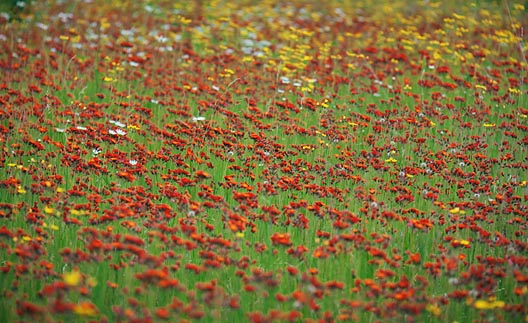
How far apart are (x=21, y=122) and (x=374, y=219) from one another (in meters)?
3.75

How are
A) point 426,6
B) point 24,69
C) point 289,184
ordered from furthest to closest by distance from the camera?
point 426,6 → point 24,69 → point 289,184

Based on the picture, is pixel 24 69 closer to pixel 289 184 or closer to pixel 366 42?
pixel 289 184

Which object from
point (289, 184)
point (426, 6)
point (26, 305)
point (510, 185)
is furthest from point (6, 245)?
point (426, 6)

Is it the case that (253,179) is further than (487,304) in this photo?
Yes

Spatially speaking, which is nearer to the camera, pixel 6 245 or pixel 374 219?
pixel 6 245

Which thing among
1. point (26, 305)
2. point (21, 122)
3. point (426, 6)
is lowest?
point (426, 6)

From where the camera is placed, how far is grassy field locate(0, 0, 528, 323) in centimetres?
438

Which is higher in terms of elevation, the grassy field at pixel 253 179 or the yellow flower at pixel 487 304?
the yellow flower at pixel 487 304

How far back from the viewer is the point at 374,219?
5.55 metres

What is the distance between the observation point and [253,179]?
6.26 meters

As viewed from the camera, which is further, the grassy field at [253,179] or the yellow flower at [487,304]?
the grassy field at [253,179]

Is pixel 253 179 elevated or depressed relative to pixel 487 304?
depressed

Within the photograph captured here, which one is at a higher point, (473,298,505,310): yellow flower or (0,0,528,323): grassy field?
(473,298,505,310): yellow flower

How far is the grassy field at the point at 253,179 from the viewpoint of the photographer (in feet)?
14.4
